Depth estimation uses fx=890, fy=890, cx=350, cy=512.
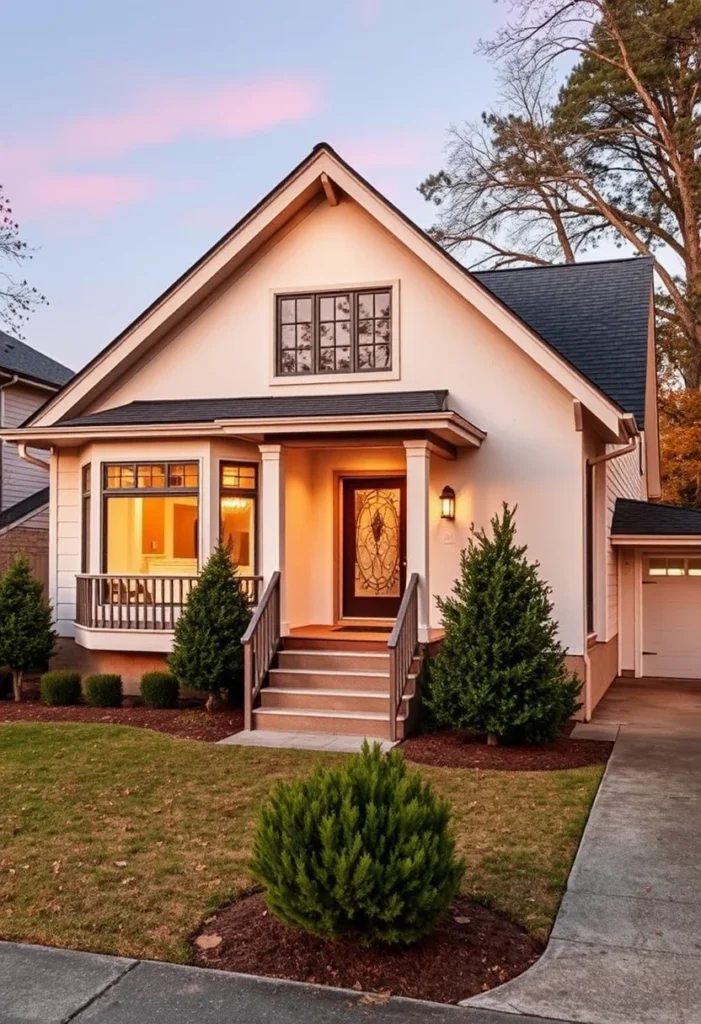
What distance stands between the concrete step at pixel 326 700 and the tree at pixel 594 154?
757 inches

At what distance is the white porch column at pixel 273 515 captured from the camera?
10539 mm

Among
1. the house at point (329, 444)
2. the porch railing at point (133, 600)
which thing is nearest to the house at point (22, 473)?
the house at point (329, 444)

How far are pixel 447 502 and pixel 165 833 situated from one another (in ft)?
19.8

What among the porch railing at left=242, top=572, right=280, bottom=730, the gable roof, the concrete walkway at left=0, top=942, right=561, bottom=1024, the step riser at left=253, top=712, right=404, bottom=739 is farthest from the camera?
the gable roof

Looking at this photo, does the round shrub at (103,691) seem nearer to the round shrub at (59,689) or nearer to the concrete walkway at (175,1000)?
the round shrub at (59,689)

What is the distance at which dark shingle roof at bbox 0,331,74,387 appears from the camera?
1917cm

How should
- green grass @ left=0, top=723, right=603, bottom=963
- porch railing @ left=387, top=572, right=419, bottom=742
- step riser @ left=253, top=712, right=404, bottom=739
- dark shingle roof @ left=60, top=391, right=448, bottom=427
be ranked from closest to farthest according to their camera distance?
green grass @ left=0, top=723, right=603, bottom=963 < porch railing @ left=387, top=572, right=419, bottom=742 < step riser @ left=253, top=712, right=404, bottom=739 < dark shingle roof @ left=60, top=391, right=448, bottom=427

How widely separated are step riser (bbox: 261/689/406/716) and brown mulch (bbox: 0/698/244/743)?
428 millimetres

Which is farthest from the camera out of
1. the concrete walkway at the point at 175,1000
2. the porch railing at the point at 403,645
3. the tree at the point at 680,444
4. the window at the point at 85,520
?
the tree at the point at 680,444

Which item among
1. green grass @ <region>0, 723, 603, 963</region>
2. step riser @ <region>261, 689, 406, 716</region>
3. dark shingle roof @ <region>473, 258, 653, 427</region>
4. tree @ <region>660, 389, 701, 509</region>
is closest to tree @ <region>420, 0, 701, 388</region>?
tree @ <region>660, 389, 701, 509</region>

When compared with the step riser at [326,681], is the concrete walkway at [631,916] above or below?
below

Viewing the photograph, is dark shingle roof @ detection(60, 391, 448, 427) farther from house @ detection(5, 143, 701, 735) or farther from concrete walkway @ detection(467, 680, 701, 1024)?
concrete walkway @ detection(467, 680, 701, 1024)

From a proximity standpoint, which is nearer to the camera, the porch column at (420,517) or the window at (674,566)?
the porch column at (420,517)

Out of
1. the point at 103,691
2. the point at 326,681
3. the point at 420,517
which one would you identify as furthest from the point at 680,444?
the point at 103,691
